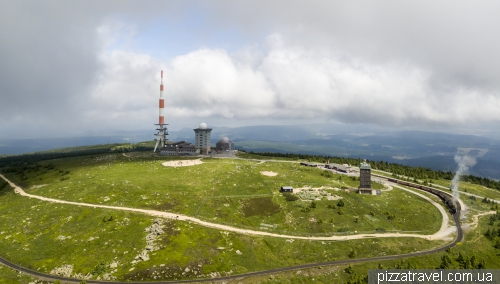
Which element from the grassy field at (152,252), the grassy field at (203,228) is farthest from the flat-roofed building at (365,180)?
the grassy field at (152,252)

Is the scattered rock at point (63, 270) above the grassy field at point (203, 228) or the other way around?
the other way around

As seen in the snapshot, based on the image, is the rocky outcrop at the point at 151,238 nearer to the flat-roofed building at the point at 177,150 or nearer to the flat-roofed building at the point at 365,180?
the flat-roofed building at the point at 365,180

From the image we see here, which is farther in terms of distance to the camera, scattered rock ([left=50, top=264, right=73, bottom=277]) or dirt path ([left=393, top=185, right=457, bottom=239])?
dirt path ([left=393, top=185, right=457, bottom=239])

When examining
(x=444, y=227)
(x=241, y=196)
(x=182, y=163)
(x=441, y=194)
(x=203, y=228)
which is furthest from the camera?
(x=182, y=163)

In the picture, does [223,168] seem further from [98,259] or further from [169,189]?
[98,259]

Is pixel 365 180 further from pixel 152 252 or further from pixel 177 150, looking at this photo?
pixel 177 150

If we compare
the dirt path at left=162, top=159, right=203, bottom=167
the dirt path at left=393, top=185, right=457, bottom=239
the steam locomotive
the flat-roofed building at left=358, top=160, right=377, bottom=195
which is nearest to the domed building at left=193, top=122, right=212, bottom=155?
the dirt path at left=162, top=159, right=203, bottom=167

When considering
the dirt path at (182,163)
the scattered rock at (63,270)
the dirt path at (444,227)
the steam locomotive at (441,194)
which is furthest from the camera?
the dirt path at (182,163)

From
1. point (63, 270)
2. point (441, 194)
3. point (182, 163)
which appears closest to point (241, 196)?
point (182, 163)

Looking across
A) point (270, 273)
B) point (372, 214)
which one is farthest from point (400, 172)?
point (270, 273)

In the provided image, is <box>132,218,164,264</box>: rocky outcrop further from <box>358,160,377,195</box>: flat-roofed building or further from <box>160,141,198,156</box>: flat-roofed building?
<box>160,141,198,156</box>: flat-roofed building

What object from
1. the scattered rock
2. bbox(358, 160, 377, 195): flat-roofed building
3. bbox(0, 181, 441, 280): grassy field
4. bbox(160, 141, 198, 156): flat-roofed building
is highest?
bbox(160, 141, 198, 156): flat-roofed building
